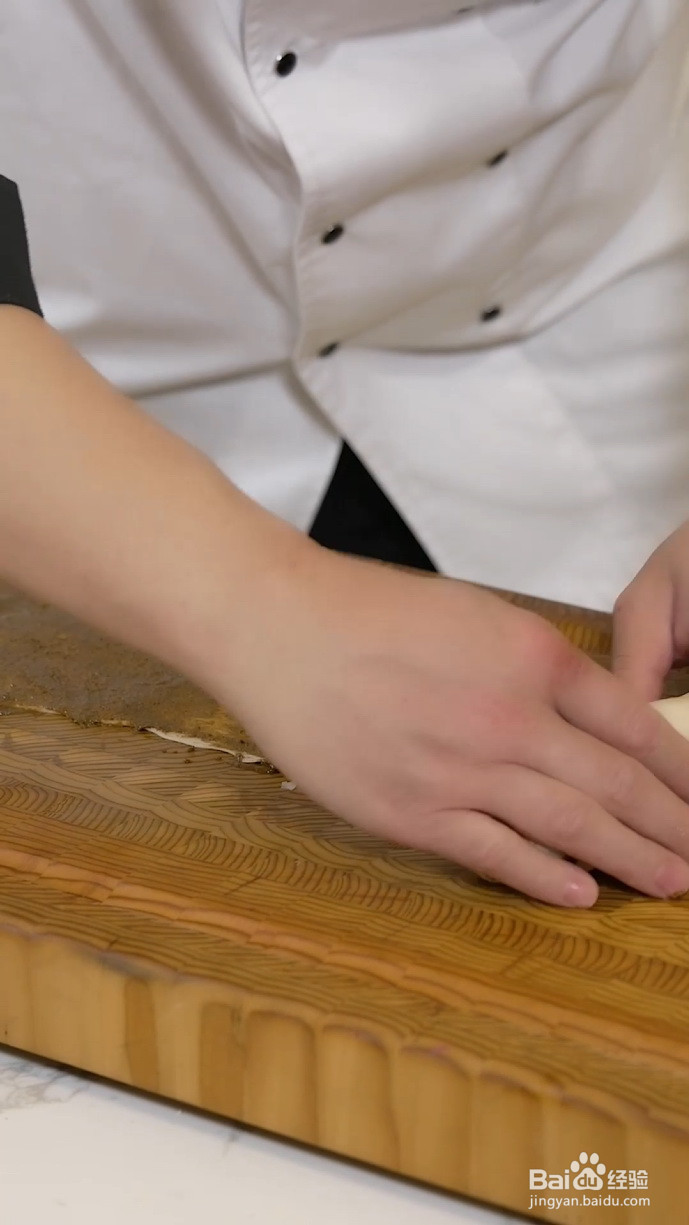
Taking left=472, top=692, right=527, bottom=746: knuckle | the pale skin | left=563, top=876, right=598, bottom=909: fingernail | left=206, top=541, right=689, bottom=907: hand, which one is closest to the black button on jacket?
the pale skin

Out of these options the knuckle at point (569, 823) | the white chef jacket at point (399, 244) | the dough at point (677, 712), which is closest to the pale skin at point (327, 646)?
the knuckle at point (569, 823)

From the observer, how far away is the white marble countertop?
593mm

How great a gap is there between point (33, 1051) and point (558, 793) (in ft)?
0.99

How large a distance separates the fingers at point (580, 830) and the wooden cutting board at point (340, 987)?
0.02 meters

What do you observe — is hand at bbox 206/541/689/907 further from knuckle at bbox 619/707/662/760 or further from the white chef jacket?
the white chef jacket

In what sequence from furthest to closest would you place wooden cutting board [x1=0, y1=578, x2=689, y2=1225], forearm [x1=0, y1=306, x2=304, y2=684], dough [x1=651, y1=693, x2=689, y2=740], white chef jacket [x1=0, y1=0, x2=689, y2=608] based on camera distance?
white chef jacket [x1=0, y1=0, x2=689, y2=608] → dough [x1=651, y1=693, x2=689, y2=740] → forearm [x1=0, y1=306, x2=304, y2=684] → wooden cutting board [x1=0, y1=578, x2=689, y2=1225]

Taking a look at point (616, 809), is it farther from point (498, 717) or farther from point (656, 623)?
point (656, 623)

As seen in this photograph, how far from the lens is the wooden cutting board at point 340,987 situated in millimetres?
592

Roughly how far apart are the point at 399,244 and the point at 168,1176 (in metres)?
0.72

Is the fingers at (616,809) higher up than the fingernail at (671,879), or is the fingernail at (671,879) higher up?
the fingers at (616,809)

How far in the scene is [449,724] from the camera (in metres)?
0.69

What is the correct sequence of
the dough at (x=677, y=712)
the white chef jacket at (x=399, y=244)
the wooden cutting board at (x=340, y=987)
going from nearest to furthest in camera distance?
1. the wooden cutting board at (x=340, y=987)
2. the dough at (x=677, y=712)
3. the white chef jacket at (x=399, y=244)

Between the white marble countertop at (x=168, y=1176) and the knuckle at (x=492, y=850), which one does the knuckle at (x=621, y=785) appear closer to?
the knuckle at (x=492, y=850)

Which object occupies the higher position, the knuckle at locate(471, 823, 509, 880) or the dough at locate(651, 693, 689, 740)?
the knuckle at locate(471, 823, 509, 880)
